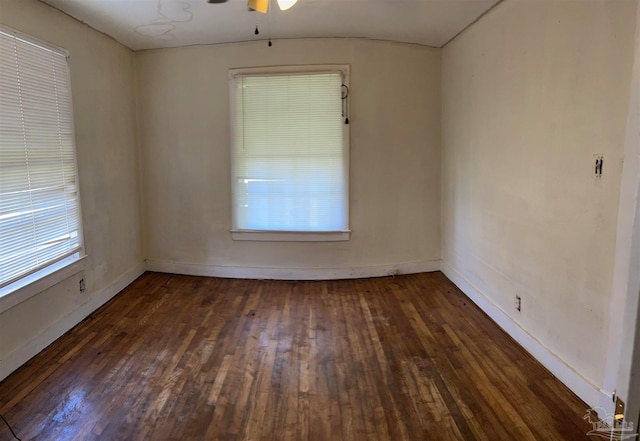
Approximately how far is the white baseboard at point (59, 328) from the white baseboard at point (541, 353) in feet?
11.0

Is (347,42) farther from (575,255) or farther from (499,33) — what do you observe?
(575,255)

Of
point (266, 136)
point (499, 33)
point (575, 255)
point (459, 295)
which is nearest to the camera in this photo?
point (575, 255)

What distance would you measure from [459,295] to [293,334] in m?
1.69

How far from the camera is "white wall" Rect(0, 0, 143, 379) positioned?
2602 mm

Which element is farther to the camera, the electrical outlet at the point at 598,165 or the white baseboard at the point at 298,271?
the white baseboard at the point at 298,271

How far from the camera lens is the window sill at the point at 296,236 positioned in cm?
415

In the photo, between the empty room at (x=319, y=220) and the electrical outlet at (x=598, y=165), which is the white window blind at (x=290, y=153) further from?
the electrical outlet at (x=598, y=165)

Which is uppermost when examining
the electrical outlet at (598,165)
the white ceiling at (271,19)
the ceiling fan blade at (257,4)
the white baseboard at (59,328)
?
the white ceiling at (271,19)

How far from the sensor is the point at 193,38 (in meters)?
3.78

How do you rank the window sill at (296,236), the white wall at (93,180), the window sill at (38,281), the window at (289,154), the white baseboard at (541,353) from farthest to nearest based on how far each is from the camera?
the window sill at (296,236), the window at (289,154), the white wall at (93,180), the window sill at (38,281), the white baseboard at (541,353)

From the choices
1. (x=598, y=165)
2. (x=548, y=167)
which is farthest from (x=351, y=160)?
(x=598, y=165)

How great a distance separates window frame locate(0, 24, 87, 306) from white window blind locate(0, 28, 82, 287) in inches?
0.7

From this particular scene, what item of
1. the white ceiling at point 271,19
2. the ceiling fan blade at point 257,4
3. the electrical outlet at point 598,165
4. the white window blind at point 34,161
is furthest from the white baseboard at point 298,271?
the ceiling fan blade at point 257,4

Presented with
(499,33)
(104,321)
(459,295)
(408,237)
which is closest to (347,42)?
(499,33)
